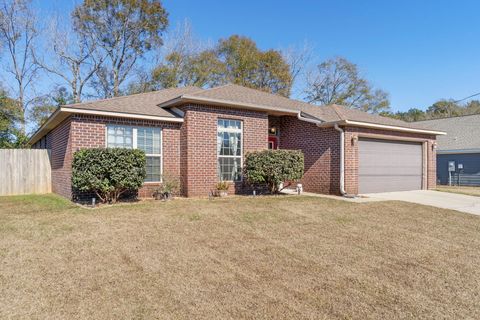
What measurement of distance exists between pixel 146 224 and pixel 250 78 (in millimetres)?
26598

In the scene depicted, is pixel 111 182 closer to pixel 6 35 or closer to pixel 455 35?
pixel 455 35

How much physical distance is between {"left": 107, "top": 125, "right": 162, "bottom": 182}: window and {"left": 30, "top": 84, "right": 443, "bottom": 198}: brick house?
31 millimetres

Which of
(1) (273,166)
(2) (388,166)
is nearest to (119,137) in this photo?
(1) (273,166)

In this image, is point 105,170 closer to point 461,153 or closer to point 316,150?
point 316,150

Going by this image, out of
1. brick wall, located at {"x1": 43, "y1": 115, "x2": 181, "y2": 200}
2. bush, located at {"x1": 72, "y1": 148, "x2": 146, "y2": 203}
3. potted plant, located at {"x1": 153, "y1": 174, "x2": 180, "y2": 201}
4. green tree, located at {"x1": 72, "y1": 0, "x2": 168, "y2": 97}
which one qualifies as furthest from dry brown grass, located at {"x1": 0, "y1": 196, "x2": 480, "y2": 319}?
green tree, located at {"x1": 72, "y1": 0, "x2": 168, "y2": 97}

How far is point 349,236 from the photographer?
21.6 ft

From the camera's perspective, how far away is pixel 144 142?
35.8 feet

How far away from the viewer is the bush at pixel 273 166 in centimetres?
1131

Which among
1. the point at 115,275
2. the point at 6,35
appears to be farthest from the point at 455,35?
the point at 6,35

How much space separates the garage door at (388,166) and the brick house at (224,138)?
0.04m

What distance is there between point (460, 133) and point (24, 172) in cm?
2593

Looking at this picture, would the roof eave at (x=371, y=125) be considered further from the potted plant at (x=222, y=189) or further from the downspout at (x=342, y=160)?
the potted plant at (x=222, y=189)

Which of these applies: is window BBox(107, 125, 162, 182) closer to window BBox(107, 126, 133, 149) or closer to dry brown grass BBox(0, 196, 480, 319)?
window BBox(107, 126, 133, 149)

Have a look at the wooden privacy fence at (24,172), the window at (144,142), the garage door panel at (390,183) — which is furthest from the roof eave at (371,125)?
the wooden privacy fence at (24,172)
